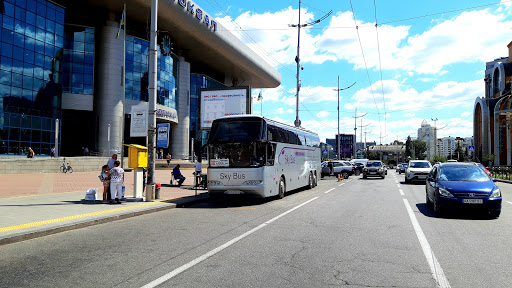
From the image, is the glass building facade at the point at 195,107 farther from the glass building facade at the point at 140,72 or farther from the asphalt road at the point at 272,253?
the asphalt road at the point at 272,253

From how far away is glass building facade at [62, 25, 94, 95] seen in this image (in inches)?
1689

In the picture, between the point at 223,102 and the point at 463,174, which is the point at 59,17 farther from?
the point at 463,174

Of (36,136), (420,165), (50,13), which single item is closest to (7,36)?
(50,13)

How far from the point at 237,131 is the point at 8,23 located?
32.6 m

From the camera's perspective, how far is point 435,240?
7238 millimetres

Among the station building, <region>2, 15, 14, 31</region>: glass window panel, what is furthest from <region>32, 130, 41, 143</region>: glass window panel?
<region>2, 15, 14, 31</region>: glass window panel

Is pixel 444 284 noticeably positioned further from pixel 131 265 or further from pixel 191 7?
pixel 191 7

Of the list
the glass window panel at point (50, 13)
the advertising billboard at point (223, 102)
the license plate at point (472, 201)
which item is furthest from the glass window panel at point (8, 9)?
the license plate at point (472, 201)

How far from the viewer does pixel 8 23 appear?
115ft

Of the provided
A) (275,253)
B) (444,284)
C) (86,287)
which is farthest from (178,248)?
(444,284)

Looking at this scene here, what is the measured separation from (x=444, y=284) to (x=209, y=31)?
49.8 meters

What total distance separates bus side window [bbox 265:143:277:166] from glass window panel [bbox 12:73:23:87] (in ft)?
106

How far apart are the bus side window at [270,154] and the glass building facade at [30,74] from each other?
1205 inches

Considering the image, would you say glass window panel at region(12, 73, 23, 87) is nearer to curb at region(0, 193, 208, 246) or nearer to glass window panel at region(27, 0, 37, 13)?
glass window panel at region(27, 0, 37, 13)
